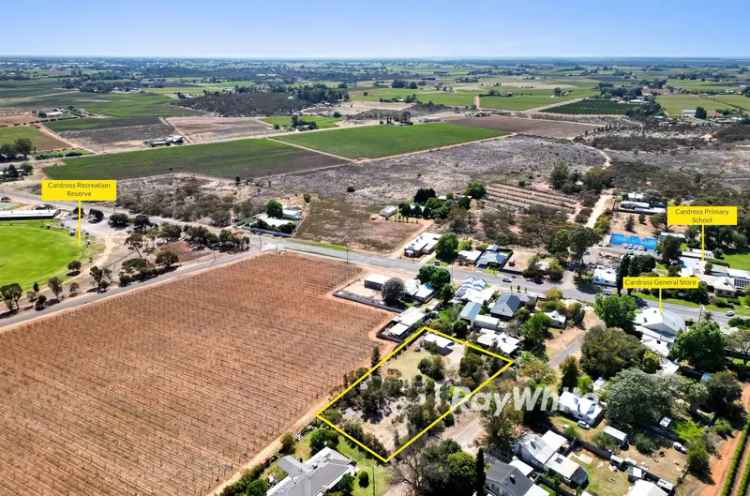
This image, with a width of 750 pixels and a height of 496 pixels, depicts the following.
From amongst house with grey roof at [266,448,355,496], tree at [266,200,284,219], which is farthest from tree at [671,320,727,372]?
tree at [266,200,284,219]

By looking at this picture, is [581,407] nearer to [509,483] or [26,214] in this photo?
[509,483]

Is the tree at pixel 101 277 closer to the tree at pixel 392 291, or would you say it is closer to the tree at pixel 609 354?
the tree at pixel 392 291

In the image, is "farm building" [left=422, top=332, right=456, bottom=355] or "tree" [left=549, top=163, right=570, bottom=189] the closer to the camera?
"farm building" [left=422, top=332, right=456, bottom=355]

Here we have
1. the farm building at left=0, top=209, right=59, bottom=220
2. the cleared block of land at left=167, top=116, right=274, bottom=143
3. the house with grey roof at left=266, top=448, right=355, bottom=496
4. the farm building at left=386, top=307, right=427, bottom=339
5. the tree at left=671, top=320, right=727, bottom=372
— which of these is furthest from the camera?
the cleared block of land at left=167, top=116, right=274, bottom=143

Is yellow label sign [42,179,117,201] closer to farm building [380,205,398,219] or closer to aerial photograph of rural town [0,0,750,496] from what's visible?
aerial photograph of rural town [0,0,750,496]

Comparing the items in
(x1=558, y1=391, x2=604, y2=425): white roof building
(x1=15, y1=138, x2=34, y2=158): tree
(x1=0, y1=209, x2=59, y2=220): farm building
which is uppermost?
(x1=15, y1=138, x2=34, y2=158): tree

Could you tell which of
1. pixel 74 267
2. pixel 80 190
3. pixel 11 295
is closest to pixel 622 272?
pixel 74 267

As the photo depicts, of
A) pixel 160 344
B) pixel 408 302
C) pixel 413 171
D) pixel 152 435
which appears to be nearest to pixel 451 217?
pixel 408 302
